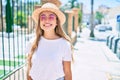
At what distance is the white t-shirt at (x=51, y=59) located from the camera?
8.40 feet

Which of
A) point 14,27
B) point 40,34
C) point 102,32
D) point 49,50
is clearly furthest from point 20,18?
point 102,32

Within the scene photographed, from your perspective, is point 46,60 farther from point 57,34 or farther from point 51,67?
point 57,34

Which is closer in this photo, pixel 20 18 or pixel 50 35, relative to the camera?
pixel 50 35

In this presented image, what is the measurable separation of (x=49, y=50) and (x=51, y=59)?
101 millimetres

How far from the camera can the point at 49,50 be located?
259cm

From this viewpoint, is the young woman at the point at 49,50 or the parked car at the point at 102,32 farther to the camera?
the parked car at the point at 102,32

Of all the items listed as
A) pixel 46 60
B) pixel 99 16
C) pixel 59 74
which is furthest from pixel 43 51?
pixel 99 16

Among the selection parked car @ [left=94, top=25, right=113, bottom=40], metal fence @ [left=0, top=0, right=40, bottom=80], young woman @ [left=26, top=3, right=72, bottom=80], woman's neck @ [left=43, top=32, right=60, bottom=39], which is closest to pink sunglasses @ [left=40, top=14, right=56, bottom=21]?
young woman @ [left=26, top=3, right=72, bottom=80]

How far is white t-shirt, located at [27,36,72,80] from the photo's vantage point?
256cm

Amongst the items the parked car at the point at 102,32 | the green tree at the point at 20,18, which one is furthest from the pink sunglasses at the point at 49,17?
the parked car at the point at 102,32

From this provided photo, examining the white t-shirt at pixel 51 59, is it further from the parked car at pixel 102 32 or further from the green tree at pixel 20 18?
the parked car at pixel 102 32

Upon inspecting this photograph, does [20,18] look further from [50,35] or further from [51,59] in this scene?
[51,59]

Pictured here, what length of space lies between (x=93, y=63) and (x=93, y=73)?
1.71 metres

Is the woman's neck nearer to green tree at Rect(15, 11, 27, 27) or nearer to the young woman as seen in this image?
the young woman
